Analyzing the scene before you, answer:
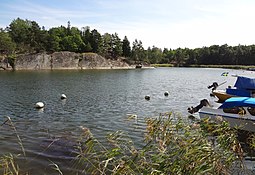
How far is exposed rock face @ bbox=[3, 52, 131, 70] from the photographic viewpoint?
8877 cm

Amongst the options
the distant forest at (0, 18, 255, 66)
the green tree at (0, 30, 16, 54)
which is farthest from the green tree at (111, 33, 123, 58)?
the green tree at (0, 30, 16, 54)

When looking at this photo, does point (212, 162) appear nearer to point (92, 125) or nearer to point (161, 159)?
point (161, 159)

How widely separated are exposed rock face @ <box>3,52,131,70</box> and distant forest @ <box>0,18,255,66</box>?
386 cm

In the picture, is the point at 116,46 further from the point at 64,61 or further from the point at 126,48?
the point at 64,61

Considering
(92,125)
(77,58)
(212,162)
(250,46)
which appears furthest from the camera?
(250,46)

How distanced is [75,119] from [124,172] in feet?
46.5

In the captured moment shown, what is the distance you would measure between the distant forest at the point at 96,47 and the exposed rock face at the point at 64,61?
3.86 metres

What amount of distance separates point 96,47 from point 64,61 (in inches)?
735

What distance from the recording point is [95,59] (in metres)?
104

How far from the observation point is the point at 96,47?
365ft

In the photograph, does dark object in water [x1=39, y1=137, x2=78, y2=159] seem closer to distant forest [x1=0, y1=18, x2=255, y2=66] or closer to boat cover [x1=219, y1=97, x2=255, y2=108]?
boat cover [x1=219, y1=97, x2=255, y2=108]

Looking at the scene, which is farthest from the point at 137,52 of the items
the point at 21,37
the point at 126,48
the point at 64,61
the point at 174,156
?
the point at 174,156

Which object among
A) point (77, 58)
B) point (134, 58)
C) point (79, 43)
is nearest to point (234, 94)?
point (77, 58)

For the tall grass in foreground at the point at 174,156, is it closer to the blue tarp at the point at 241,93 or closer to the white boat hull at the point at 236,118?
the white boat hull at the point at 236,118
